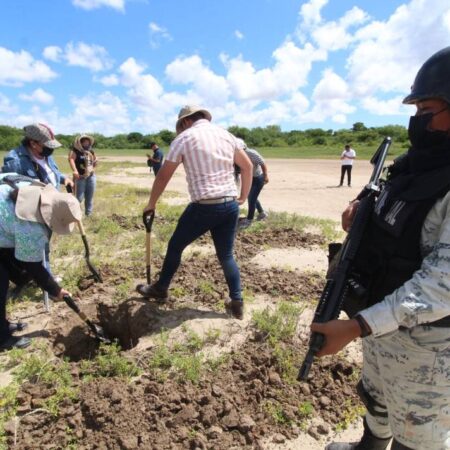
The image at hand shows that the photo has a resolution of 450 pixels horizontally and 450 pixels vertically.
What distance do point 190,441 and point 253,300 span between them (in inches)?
80.1

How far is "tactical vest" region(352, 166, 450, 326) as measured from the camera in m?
1.43

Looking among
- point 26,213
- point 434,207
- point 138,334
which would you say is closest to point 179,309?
point 138,334

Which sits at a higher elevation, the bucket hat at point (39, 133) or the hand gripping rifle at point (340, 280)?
the bucket hat at point (39, 133)

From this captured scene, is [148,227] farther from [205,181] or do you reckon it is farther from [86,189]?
[86,189]

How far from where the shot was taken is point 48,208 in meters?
3.19

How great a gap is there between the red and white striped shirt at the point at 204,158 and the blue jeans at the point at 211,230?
0.40 feet

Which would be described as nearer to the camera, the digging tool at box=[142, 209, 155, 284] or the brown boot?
the brown boot

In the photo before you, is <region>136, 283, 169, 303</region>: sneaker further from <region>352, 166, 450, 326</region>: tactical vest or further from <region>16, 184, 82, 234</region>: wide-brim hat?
<region>352, 166, 450, 326</region>: tactical vest

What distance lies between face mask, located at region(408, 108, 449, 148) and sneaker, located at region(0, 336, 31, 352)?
11.3ft

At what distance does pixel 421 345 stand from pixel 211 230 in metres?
2.39

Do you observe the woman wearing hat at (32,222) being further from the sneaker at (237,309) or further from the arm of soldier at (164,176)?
the sneaker at (237,309)

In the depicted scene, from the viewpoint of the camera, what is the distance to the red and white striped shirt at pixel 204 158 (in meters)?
3.46

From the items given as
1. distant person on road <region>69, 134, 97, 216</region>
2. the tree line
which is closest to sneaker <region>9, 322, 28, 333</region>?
distant person on road <region>69, 134, 97, 216</region>

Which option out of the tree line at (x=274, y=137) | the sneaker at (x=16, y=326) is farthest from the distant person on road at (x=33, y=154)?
the tree line at (x=274, y=137)
